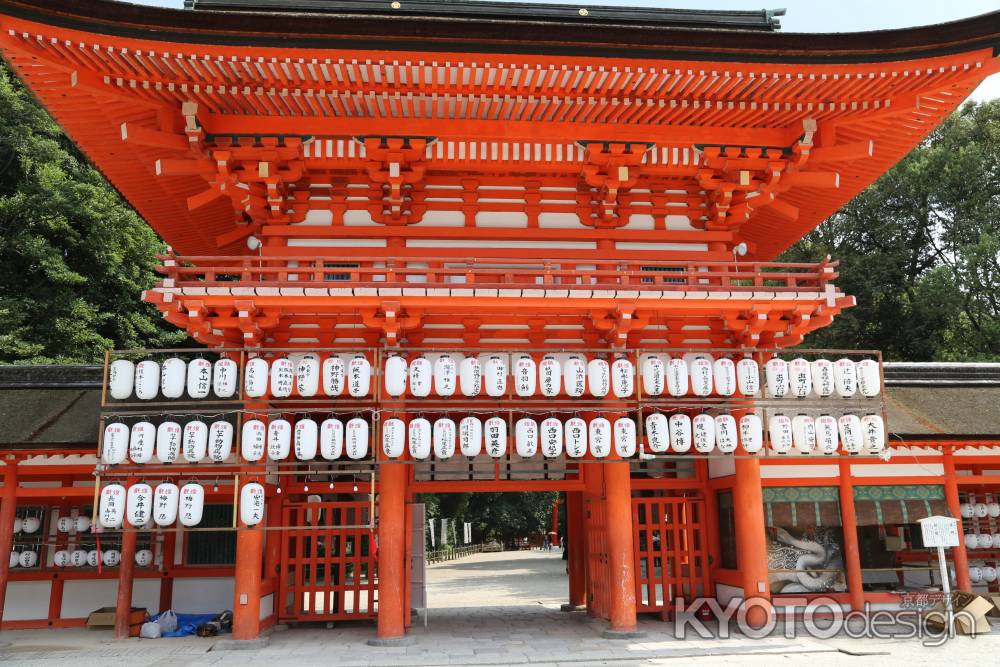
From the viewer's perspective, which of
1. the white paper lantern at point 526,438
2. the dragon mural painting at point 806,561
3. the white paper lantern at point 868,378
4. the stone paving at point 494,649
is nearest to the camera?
the stone paving at point 494,649

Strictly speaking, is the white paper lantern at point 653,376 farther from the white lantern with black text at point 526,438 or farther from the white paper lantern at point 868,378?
the white paper lantern at point 868,378

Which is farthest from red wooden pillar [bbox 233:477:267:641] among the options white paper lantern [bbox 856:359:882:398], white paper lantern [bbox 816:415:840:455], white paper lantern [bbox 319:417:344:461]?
white paper lantern [bbox 856:359:882:398]

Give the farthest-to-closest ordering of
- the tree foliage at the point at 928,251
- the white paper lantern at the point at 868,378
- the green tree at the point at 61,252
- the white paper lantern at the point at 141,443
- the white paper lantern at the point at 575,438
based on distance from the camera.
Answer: the tree foliage at the point at 928,251 → the green tree at the point at 61,252 → the white paper lantern at the point at 868,378 → the white paper lantern at the point at 575,438 → the white paper lantern at the point at 141,443

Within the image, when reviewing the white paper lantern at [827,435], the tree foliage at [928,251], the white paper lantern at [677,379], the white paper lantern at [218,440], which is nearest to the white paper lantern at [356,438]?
the white paper lantern at [218,440]

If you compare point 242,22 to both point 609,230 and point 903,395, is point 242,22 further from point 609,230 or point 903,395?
point 903,395

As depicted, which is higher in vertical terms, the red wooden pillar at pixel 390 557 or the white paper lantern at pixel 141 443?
the white paper lantern at pixel 141 443

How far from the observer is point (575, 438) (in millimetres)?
10078

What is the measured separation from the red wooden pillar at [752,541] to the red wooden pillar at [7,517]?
11596 mm

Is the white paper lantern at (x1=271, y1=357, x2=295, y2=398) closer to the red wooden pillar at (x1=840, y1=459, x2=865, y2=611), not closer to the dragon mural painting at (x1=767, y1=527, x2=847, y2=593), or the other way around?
the dragon mural painting at (x1=767, y1=527, x2=847, y2=593)

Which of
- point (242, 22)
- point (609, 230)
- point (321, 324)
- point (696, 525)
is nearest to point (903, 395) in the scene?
point (696, 525)

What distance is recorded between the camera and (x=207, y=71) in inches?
376

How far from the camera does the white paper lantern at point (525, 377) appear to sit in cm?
995

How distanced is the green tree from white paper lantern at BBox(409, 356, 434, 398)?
52.5 feet

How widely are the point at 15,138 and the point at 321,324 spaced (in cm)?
2003
